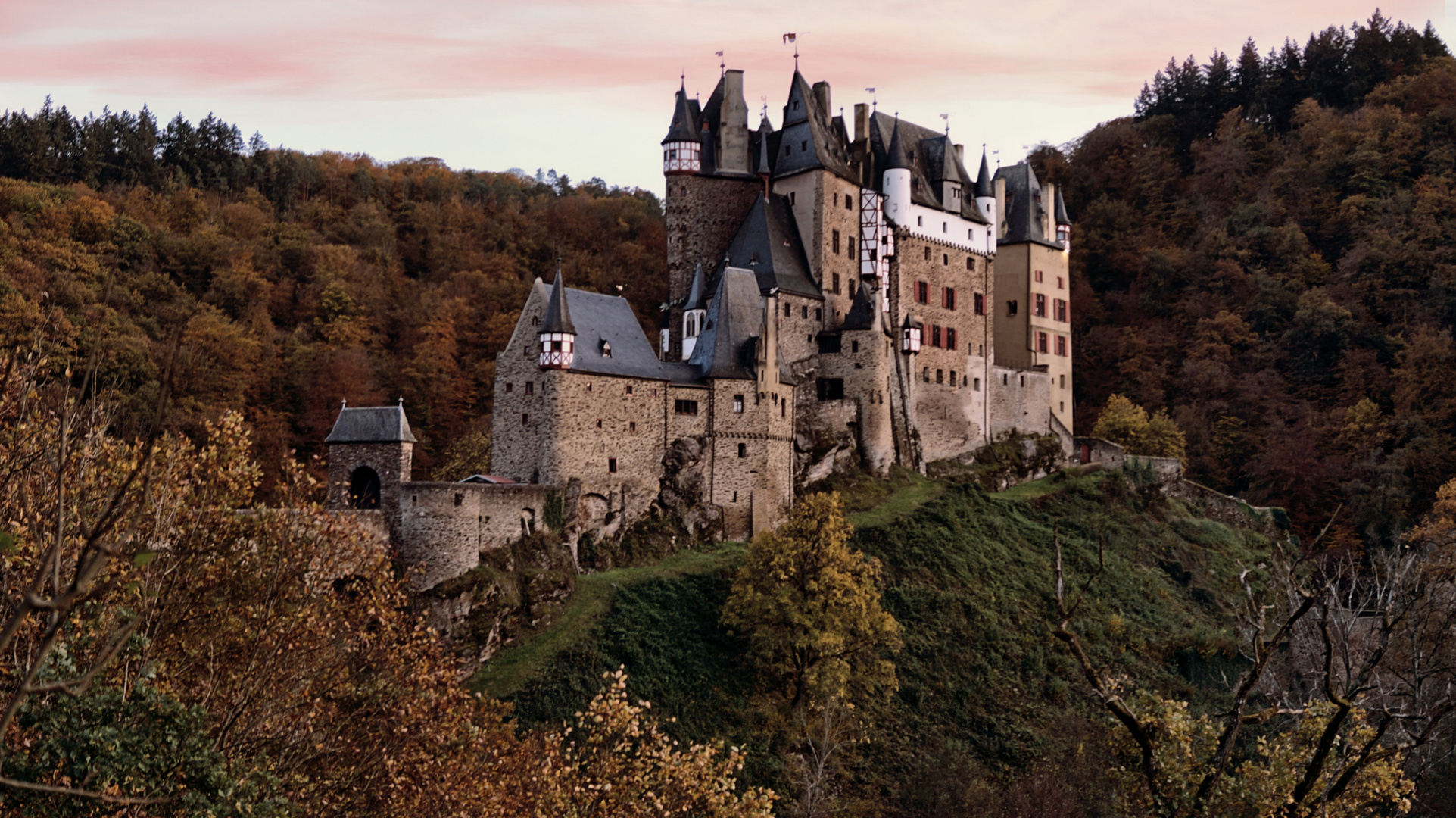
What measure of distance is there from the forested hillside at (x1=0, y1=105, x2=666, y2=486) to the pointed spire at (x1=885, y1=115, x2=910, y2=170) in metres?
13.6

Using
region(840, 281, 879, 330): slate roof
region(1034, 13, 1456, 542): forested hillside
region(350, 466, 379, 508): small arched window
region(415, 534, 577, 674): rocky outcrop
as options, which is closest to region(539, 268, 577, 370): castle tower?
region(415, 534, 577, 674): rocky outcrop

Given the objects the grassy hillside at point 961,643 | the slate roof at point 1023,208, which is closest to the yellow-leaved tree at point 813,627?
the grassy hillside at point 961,643

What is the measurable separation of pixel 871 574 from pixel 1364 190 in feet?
158

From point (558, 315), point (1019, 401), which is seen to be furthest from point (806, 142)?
A: point (558, 315)

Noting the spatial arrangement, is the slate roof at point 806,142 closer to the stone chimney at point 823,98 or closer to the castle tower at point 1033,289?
the stone chimney at point 823,98

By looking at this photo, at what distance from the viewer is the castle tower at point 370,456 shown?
33.3 meters

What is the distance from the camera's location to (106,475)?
16.3 metres

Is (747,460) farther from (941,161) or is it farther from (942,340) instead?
(941,161)

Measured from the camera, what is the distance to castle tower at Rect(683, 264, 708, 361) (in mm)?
44094

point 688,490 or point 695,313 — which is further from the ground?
point 695,313

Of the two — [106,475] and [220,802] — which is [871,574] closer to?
[106,475]

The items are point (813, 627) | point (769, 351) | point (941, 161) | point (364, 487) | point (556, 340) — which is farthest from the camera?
point (941, 161)

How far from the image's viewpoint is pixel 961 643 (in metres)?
38.5

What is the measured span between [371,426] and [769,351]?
13025 millimetres
